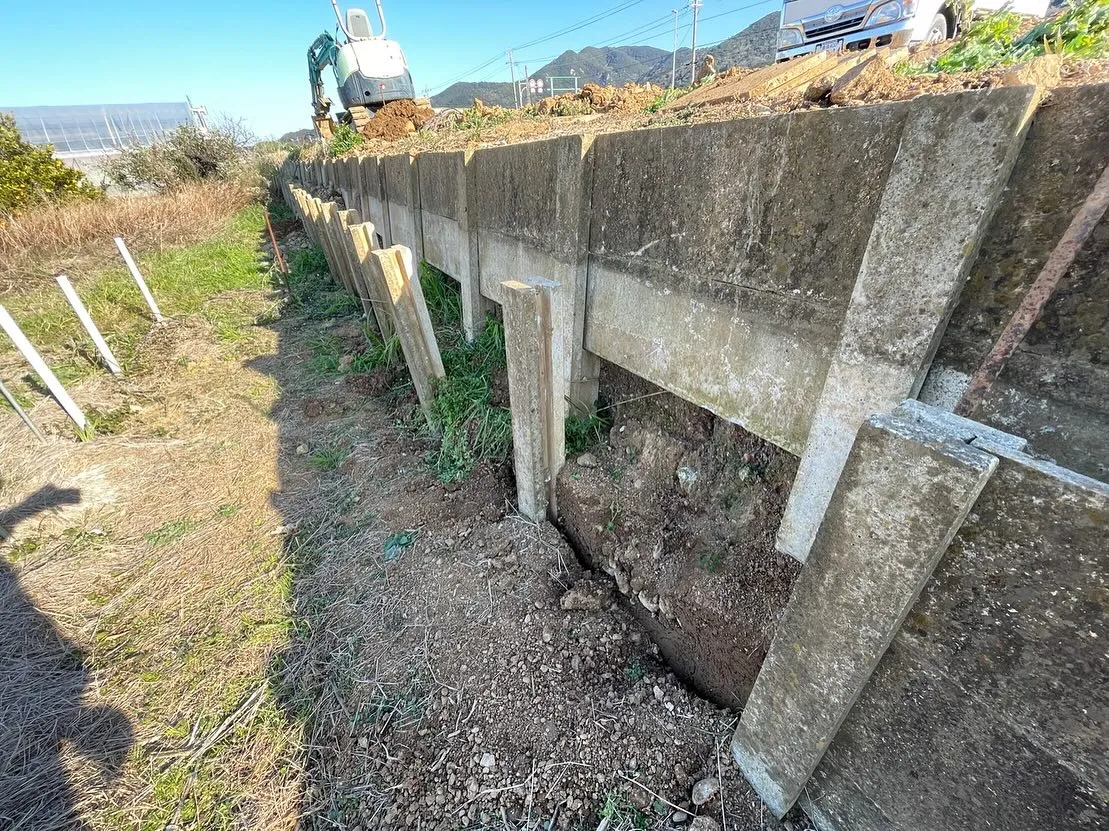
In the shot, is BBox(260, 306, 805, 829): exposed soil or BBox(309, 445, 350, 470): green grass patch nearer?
BBox(260, 306, 805, 829): exposed soil

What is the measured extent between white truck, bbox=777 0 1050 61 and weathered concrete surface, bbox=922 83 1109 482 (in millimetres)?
4734

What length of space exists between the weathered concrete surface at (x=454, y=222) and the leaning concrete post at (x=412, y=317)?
0.61 meters

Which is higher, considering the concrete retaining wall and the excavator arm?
the excavator arm

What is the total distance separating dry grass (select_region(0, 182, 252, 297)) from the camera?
10.6 metres

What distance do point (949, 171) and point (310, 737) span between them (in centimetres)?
364

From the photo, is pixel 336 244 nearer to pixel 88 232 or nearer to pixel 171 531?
pixel 171 531

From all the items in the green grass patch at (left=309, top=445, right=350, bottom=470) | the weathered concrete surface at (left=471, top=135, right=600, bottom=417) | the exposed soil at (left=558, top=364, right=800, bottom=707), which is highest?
the weathered concrete surface at (left=471, top=135, right=600, bottom=417)

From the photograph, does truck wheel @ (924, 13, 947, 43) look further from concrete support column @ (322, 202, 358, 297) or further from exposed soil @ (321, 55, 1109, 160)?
concrete support column @ (322, 202, 358, 297)

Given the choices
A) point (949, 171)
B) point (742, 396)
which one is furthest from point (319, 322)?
point (949, 171)

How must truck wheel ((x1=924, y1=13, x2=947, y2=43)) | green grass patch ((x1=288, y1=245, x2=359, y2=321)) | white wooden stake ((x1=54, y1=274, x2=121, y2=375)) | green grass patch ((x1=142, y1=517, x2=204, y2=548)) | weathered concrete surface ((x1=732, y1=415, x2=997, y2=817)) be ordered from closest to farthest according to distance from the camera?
weathered concrete surface ((x1=732, y1=415, x2=997, y2=817)) → green grass patch ((x1=142, y1=517, x2=204, y2=548)) → truck wheel ((x1=924, y1=13, x2=947, y2=43)) → white wooden stake ((x1=54, y1=274, x2=121, y2=375)) → green grass patch ((x1=288, y1=245, x2=359, y2=321))

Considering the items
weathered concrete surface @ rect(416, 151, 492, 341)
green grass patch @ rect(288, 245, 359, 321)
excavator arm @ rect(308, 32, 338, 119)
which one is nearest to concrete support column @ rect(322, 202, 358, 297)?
green grass patch @ rect(288, 245, 359, 321)

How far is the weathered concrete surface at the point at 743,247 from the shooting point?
1.45 meters

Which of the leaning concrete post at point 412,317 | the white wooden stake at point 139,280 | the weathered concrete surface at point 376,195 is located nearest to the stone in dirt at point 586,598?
the leaning concrete post at point 412,317

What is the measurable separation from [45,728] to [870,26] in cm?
958
